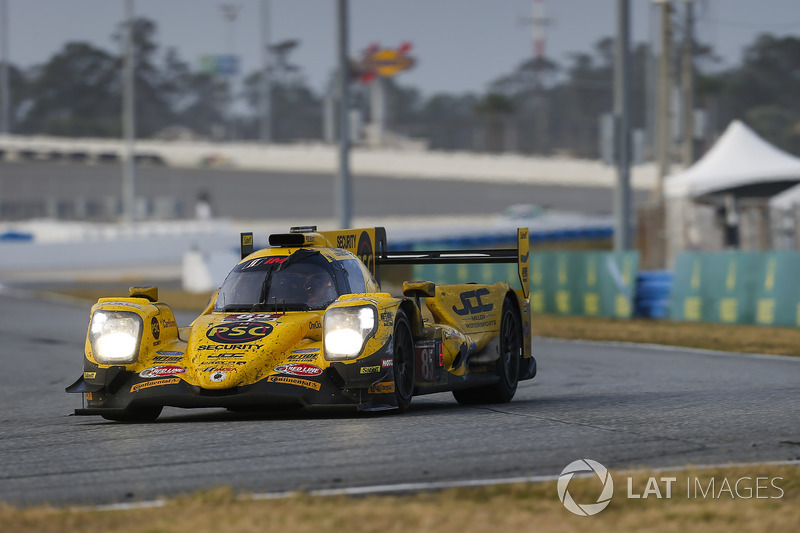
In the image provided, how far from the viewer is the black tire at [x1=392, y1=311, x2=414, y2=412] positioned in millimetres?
8953

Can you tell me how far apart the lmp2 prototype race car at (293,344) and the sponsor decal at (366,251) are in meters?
1.04

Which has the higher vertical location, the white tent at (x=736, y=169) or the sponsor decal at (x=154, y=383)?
the white tent at (x=736, y=169)

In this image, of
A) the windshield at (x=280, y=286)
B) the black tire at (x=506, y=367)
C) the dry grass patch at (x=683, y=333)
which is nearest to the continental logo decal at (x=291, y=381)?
the windshield at (x=280, y=286)

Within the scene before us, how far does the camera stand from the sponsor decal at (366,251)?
1156 centimetres

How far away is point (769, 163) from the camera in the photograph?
3425cm

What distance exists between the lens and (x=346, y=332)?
864 centimetres

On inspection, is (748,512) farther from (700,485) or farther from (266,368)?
(266,368)

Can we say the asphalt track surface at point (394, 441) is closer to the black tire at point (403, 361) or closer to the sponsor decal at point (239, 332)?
the black tire at point (403, 361)

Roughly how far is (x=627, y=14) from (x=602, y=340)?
24.0 ft

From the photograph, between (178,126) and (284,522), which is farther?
(178,126)

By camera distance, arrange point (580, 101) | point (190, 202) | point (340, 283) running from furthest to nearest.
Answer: point (580, 101)
point (190, 202)
point (340, 283)

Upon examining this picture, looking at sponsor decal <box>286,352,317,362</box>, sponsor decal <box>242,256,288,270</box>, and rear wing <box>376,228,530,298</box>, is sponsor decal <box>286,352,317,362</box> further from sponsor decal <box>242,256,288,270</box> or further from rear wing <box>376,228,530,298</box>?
rear wing <box>376,228,530,298</box>

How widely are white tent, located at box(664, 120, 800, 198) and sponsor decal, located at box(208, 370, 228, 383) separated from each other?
26437mm

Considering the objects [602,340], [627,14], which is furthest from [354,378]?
[627,14]
